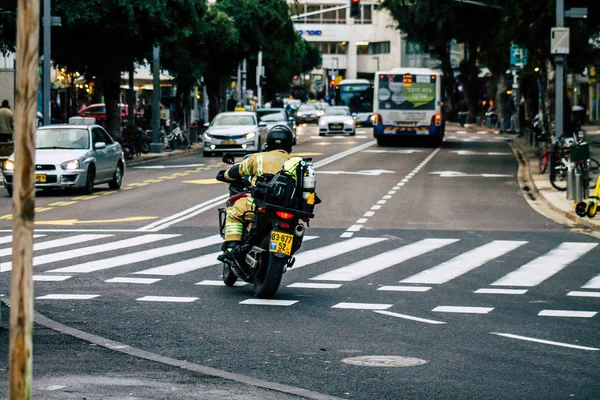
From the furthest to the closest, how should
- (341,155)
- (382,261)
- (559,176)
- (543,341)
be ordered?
(341,155)
(559,176)
(382,261)
(543,341)

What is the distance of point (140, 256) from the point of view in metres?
15.8

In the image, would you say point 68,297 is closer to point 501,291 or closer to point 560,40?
point 501,291

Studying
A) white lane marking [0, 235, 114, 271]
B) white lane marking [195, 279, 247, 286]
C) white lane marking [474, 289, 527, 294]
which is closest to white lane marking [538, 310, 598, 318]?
white lane marking [474, 289, 527, 294]

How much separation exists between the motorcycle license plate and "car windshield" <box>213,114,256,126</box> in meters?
33.9

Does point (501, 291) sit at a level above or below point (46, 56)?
below

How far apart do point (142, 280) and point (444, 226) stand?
788 centimetres

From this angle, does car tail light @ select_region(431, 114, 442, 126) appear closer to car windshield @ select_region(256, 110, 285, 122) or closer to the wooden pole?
car windshield @ select_region(256, 110, 285, 122)

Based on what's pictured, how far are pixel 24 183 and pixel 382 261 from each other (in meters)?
11.3

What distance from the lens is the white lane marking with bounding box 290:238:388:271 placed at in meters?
15.5

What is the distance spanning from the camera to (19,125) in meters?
4.48

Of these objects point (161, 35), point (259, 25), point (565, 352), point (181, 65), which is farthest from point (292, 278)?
point (259, 25)

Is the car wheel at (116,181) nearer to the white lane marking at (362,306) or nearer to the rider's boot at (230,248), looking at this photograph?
the rider's boot at (230,248)

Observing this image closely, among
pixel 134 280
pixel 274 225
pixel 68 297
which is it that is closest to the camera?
pixel 274 225

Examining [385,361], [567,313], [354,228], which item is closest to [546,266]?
[567,313]
